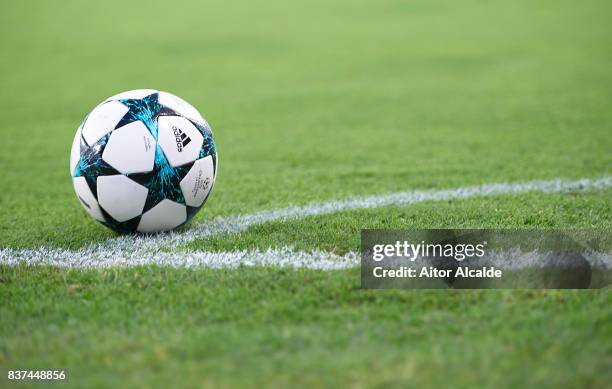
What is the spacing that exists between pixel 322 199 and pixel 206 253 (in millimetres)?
1898

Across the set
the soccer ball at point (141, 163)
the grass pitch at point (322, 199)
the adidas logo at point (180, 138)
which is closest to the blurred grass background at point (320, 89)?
the grass pitch at point (322, 199)

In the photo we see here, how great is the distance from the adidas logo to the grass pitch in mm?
650

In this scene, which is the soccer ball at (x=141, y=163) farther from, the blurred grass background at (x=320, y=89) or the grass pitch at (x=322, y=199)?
the blurred grass background at (x=320, y=89)

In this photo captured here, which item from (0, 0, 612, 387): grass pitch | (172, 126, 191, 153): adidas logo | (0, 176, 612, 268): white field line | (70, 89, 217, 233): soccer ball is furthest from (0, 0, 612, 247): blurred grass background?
(172, 126, 191, 153): adidas logo

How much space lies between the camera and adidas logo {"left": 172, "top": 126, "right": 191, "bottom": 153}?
4434 millimetres

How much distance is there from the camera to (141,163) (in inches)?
170

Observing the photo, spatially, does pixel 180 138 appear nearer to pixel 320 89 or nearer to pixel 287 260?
pixel 287 260

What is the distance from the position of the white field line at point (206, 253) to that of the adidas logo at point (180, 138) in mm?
616

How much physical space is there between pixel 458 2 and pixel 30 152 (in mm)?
22469

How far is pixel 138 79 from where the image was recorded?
16.2 m

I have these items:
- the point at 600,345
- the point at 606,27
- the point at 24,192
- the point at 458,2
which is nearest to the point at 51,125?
the point at 24,192

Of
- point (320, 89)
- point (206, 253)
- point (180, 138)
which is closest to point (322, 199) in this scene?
point (180, 138)

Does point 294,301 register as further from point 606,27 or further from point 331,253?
point 606,27

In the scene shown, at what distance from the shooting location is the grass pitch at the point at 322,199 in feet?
9.20
